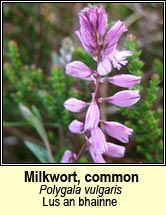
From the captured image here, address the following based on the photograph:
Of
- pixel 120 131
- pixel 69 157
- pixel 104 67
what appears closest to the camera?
pixel 104 67

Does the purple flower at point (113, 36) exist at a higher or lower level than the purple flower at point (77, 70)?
higher


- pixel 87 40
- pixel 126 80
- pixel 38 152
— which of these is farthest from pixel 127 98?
pixel 38 152

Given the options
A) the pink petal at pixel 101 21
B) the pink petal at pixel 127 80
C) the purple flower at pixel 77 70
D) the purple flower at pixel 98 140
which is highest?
the pink petal at pixel 101 21

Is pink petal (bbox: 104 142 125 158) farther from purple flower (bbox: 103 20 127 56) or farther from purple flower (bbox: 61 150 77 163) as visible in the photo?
purple flower (bbox: 103 20 127 56)

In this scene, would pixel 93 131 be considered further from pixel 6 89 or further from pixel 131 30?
pixel 131 30

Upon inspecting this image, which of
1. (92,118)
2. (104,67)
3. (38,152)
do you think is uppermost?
(104,67)

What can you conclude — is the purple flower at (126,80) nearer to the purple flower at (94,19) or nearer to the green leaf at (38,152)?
the purple flower at (94,19)

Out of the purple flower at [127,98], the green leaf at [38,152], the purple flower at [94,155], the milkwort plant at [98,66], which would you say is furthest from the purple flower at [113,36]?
the green leaf at [38,152]

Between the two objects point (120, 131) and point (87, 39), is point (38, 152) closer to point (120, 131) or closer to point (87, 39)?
point (120, 131)
